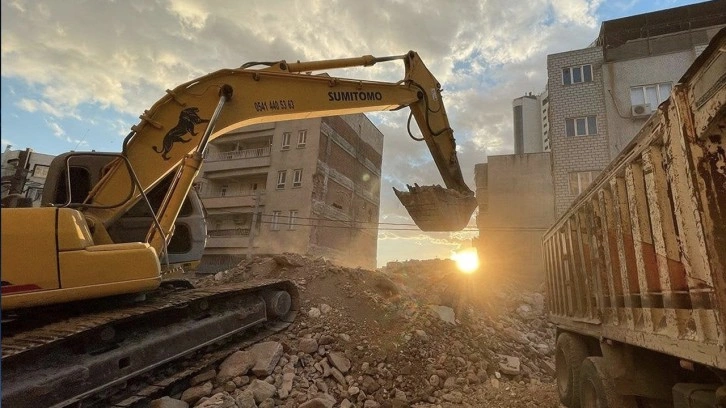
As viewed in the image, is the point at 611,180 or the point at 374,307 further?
the point at 374,307

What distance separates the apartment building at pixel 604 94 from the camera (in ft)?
56.5

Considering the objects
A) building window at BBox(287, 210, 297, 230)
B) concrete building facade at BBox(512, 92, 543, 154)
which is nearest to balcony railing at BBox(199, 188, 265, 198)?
building window at BBox(287, 210, 297, 230)

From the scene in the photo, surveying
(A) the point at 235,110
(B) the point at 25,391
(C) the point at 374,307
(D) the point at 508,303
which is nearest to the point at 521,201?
(D) the point at 508,303

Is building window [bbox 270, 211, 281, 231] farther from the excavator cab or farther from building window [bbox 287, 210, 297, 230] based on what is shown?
the excavator cab

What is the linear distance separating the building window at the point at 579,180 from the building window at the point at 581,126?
73.3 inches

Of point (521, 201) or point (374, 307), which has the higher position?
point (521, 201)

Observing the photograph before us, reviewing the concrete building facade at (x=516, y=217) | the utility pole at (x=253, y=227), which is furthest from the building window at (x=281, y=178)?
the concrete building facade at (x=516, y=217)

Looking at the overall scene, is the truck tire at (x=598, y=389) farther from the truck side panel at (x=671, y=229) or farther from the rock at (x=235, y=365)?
the rock at (x=235, y=365)

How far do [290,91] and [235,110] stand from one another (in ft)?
2.90

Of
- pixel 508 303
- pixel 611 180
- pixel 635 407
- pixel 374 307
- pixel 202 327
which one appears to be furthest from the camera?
pixel 508 303

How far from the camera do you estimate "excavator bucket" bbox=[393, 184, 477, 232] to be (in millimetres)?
6246

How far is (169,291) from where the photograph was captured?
19.6 feet

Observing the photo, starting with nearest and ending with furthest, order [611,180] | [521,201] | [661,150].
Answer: [661,150] < [611,180] < [521,201]

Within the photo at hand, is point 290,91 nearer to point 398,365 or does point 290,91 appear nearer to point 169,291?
point 169,291
